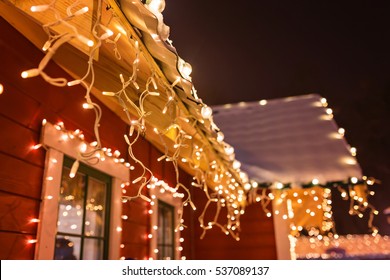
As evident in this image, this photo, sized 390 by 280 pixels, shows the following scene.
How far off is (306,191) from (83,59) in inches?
189

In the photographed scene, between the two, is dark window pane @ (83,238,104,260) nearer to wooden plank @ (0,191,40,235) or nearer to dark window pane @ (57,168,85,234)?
dark window pane @ (57,168,85,234)

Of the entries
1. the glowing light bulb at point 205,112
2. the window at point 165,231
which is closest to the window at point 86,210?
the glowing light bulb at point 205,112

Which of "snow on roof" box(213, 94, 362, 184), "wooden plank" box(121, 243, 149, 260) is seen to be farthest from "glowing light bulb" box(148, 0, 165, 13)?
→ "snow on roof" box(213, 94, 362, 184)

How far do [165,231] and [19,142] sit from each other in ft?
8.78

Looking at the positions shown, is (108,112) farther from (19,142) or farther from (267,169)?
(267,169)

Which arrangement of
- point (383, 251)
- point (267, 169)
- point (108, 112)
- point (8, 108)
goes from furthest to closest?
1. point (383, 251)
2. point (267, 169)
3. point (108, 112)
4. point (8, 108)

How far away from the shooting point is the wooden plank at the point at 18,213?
75.0 inches

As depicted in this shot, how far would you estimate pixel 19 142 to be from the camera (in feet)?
6.79

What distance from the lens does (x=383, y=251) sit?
11.9m

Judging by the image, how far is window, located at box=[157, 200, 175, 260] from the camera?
4.24 m

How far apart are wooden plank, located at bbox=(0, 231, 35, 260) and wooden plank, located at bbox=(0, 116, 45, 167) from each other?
0.42 m

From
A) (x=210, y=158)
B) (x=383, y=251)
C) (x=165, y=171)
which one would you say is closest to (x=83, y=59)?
(x=210, y=158)
